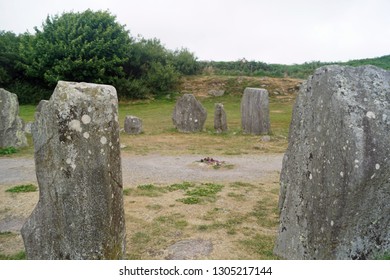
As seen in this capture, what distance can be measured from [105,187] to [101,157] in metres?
0.32

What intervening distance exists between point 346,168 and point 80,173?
8.91 feet

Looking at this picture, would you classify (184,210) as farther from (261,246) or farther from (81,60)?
(81,60)

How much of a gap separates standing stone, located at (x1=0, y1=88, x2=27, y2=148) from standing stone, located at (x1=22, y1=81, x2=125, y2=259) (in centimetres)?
1042

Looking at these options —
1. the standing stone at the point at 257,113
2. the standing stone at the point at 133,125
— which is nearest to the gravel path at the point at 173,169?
the standing stone at the point at 257,113

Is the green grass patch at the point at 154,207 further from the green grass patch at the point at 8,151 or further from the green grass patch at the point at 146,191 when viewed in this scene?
the green grass patch at the point at 8,151

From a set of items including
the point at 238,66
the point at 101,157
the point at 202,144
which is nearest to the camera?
the point at 101,157

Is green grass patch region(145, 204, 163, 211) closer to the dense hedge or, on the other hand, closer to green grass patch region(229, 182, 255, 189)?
green grass patch region(229, 182, 255, 189)

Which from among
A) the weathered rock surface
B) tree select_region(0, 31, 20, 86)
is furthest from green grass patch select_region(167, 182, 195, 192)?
tree select_region(0, 31, 20, 86)

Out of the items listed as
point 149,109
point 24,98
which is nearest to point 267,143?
point 149,109

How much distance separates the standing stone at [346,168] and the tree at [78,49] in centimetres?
2623

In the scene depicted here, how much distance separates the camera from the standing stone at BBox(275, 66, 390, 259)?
12.7ft

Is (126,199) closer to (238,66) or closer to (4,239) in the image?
(4,239)

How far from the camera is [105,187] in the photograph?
404cm

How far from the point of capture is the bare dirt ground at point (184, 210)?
5.33 metres
